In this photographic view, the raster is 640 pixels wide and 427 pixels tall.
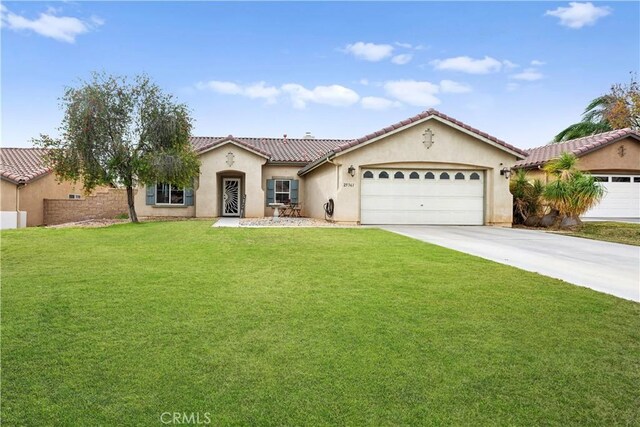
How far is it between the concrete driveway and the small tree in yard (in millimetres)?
12479

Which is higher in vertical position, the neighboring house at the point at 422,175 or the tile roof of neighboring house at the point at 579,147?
the tile roof of neighboring house at the point at 579,147

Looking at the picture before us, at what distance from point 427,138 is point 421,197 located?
258 cm

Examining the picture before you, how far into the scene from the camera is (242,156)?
75.3 ft

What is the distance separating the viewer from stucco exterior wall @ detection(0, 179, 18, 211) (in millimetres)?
20656

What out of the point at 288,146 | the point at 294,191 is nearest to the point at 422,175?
the point at 294,191

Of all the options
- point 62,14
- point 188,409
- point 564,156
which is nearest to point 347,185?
point 564,156

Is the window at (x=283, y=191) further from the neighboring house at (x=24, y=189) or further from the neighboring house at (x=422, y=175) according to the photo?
the neighboring house at (x=24, y=189)

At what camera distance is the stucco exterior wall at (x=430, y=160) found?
1794 cm

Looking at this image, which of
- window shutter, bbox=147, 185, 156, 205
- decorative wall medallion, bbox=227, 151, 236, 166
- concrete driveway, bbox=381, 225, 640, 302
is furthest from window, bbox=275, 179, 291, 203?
concrete driveway, bbox=381, 225, 640, 302

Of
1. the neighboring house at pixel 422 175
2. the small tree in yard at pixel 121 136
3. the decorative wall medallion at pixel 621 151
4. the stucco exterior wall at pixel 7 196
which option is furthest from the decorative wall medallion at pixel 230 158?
the decorative wall medallion at pixel 621 151

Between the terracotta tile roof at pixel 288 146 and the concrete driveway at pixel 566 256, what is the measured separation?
12.9 m

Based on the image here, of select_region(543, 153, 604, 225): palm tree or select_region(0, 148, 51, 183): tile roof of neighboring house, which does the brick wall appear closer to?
select_region(0, 148, 51, 183): tile roof of neighboring house

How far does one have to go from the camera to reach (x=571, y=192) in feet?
54.4

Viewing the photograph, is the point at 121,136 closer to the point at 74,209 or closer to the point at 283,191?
the point at 74,209
